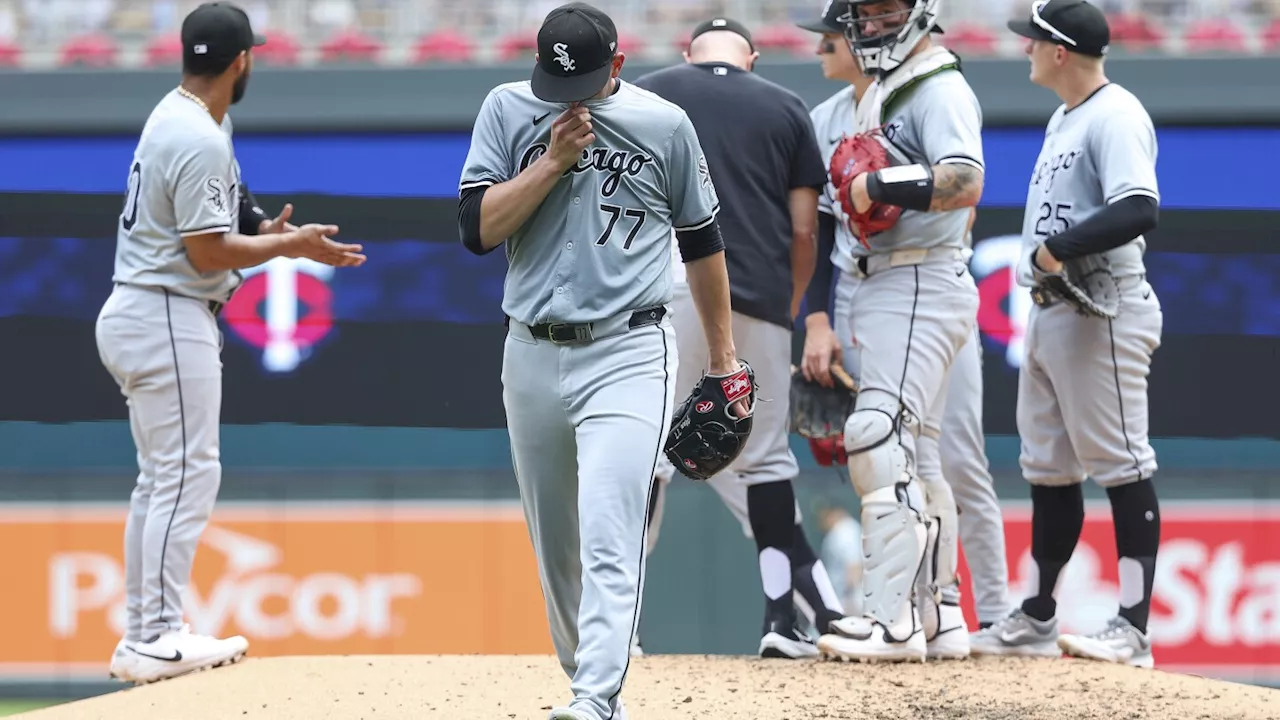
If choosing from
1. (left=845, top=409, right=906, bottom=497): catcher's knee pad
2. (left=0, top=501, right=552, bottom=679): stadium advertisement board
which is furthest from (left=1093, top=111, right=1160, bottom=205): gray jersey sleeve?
(left=0, top=501, right=552, bottom=679): stadium advertisement board

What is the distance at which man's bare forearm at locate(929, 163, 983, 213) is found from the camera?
450 cm

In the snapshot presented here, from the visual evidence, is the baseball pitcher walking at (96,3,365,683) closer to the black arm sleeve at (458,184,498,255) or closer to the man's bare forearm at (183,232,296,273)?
the man's bare forearm at (183,232,296,273)

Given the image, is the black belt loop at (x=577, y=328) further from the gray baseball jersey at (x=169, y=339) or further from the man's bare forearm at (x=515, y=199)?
the gray baseball jersey at (x=169, y=339)

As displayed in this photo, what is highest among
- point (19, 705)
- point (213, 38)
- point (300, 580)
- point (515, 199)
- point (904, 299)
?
point (213, 38)

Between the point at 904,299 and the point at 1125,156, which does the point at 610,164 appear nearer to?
the point at 904,299

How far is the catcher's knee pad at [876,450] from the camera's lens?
4594 millimetres

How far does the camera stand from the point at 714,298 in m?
3.59

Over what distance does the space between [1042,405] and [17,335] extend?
5.53m

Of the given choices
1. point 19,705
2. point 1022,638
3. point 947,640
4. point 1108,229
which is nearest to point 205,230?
point 947,640

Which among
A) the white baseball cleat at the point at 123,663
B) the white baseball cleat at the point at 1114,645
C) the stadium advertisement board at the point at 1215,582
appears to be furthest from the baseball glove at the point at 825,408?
the stadium advertisement board at the point at 1215,582

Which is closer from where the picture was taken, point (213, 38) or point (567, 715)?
point (567, 715)

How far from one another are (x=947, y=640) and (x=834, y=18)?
191cm

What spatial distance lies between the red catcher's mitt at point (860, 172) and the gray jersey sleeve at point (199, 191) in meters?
1.82

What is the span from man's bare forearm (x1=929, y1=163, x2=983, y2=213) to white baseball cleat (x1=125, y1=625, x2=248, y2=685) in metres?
2.49
